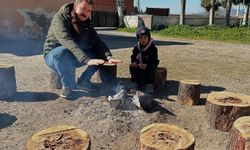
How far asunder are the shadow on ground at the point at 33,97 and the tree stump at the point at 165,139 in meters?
2.62

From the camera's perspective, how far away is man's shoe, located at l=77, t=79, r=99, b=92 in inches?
214

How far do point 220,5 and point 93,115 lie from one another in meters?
30.8

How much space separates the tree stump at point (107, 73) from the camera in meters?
5.99

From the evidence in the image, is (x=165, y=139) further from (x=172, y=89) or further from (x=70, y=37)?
(x=172, y=89)

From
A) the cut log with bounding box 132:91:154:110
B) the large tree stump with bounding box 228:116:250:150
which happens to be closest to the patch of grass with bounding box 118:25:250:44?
the cut log with bounding box 132:91:154:110

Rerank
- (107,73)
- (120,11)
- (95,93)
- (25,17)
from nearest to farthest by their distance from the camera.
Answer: (95,93), (107,73), (25,17), (120,11)

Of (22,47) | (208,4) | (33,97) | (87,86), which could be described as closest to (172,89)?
(87,86)

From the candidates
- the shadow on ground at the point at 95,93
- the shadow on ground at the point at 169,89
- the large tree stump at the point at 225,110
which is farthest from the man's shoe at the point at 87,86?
the large tree stump at the point at 225,110

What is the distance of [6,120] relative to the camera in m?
4.26

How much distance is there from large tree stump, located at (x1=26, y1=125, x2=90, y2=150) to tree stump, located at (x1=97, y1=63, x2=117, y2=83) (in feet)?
10.4

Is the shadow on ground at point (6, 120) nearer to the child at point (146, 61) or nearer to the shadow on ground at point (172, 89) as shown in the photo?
the child at point (146, 61)

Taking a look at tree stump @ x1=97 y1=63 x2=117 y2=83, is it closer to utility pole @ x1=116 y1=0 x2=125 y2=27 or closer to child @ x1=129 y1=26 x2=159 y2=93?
child @ x1=129 y1=26 x2=159 y2=93

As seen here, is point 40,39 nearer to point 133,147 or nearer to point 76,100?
point 76,100

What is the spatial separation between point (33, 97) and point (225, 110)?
115 inches
